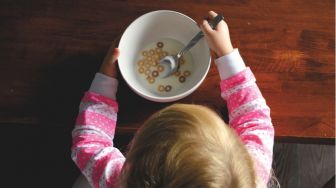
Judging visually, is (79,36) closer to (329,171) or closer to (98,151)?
(98,151)

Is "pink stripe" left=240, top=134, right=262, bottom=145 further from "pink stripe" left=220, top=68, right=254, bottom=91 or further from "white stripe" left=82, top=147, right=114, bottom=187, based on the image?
"white stripe" left=82, top=147, right=114, bottom=187

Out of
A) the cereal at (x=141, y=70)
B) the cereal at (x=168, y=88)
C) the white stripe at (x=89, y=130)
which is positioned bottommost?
the white stripe at (x=89, y=130)

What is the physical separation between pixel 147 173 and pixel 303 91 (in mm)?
391

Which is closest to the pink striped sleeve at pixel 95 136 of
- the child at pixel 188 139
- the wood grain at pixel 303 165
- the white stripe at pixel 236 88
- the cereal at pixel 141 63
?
the child at pixel 188 139

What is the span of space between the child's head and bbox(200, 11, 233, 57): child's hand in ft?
0.61

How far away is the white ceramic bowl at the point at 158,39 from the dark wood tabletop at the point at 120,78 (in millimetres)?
28

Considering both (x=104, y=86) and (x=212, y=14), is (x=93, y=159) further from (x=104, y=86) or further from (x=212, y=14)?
(x=212, y=14)

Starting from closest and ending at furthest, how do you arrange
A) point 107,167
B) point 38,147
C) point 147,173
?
1. point 147,173
2. point 107,167
3. point 38,147

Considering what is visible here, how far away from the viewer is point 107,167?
699 mm

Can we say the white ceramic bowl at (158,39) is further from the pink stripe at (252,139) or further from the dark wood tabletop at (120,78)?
the pink stripe at (252,139)

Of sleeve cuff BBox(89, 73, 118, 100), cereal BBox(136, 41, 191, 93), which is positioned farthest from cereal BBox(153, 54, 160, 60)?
sleeve cuff BBox(89, 73, 118, 100)

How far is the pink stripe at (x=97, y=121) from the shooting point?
734 millimetres

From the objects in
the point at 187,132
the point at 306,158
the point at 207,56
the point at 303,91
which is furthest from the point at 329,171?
the point at 187,132

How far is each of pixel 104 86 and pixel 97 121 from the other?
7cm
